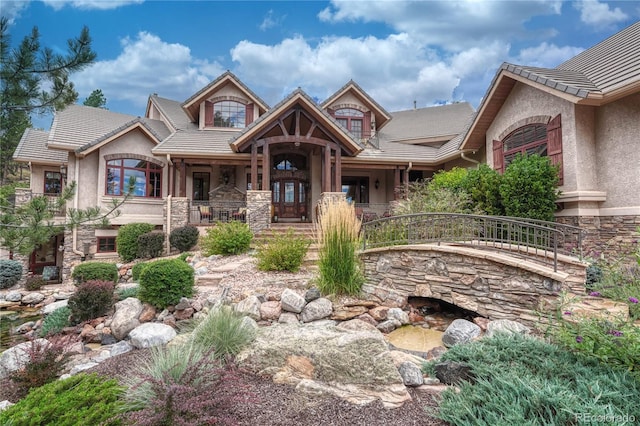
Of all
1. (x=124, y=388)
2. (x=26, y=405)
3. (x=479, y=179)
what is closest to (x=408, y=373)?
(x=124, y=388)

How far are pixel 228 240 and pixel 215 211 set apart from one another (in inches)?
163

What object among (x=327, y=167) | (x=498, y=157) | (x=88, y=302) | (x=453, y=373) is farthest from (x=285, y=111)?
(x=453, y=373)

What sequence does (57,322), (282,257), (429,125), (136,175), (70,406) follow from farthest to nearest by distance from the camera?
1. (429,125)
2. (136,175)
3. (282,257)
4. (57,322)
5. (70,406)

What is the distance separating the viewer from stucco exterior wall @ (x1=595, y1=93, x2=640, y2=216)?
689cm

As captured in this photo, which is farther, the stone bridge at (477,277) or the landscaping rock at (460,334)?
the stone bridge at (477,277)

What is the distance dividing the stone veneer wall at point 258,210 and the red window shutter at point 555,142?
8379mm

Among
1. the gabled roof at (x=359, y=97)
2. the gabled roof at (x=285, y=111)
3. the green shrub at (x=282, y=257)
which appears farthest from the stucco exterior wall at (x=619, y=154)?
the gabled roof at (x=359, y=97)

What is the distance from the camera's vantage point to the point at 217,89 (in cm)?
1434

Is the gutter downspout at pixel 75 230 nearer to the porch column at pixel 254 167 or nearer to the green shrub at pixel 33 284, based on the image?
the green shrub at pixel 33 284

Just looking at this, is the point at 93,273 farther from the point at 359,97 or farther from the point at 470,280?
the point at 359,97

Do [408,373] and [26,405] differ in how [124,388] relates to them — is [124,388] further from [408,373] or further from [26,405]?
[408,373]

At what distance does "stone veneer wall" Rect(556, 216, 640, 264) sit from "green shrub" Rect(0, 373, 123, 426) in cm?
864

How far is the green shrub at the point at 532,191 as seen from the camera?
7555mm

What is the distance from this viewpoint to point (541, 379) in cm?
247
